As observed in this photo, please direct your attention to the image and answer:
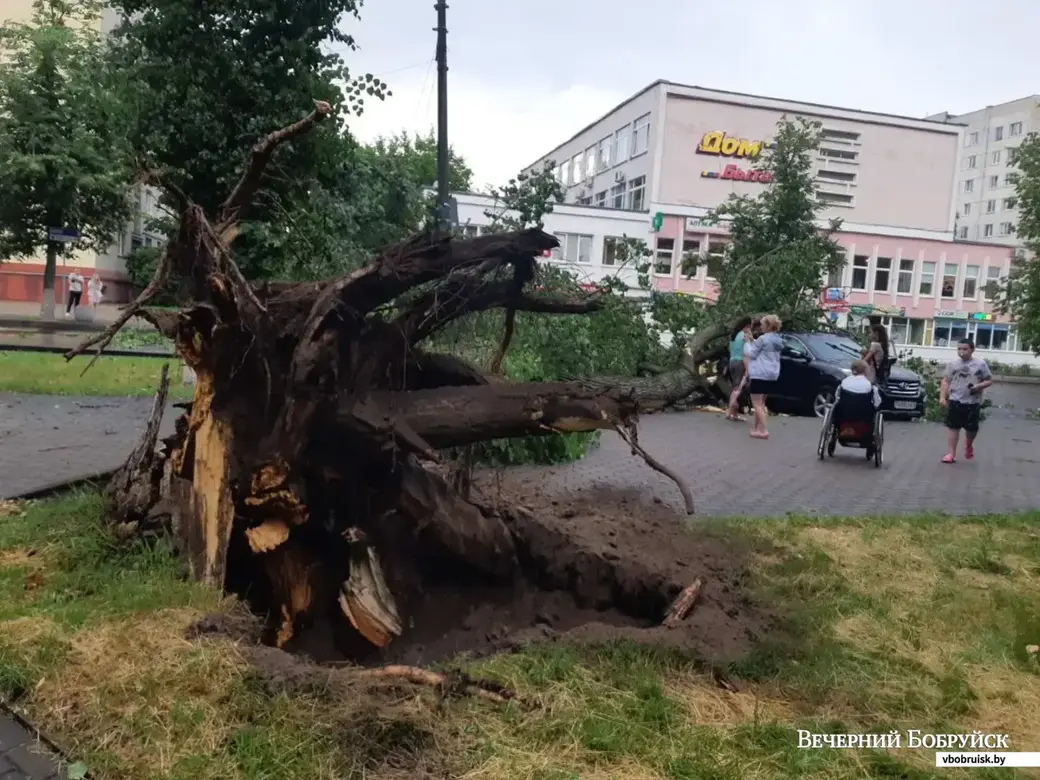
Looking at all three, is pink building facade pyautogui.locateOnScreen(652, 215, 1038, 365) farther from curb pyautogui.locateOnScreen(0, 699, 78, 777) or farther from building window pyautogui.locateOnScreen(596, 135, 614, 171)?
curb pyautogui.locateOnScreen(0, 699, 78, 777)

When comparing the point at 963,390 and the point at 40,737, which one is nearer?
the point at 40,737

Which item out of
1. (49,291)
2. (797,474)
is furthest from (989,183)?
(797,474)

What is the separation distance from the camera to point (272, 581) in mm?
5070

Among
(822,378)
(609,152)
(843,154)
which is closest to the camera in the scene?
(822,378)

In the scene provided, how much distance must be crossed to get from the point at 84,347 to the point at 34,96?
2484 cm

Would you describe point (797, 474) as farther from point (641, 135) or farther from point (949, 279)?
point (949, 279)

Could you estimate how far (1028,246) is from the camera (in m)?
21.3

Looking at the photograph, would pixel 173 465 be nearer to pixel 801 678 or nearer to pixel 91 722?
pixel 91 722

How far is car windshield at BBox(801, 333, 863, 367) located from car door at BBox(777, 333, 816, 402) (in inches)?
9.0

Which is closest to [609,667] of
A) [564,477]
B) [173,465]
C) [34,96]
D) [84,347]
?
[173,465]

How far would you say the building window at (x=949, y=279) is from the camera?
50250 mm

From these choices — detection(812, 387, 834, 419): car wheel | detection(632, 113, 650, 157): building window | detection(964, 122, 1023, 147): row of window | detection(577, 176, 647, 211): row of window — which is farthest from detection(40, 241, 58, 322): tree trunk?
detection(964, 122, 1023, 147): row of window

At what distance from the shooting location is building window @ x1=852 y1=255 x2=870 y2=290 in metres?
48.6

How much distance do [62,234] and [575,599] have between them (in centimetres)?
2486
